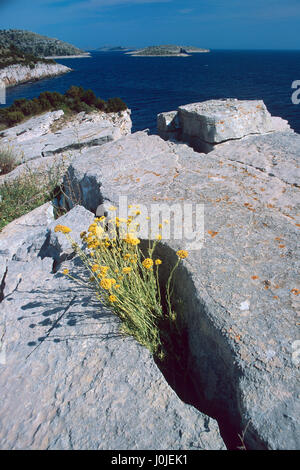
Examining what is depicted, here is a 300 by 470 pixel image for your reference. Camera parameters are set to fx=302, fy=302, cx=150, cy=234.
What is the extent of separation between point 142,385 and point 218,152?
11.8 feet

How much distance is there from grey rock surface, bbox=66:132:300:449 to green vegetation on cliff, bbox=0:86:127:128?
12899mm

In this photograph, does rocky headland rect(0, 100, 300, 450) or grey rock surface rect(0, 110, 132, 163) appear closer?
rocky headland rect(0, 100, 300, 450)

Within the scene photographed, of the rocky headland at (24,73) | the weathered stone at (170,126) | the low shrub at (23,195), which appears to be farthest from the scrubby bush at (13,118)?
the rocky headland at (24,73)

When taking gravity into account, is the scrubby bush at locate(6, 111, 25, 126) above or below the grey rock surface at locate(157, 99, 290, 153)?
below

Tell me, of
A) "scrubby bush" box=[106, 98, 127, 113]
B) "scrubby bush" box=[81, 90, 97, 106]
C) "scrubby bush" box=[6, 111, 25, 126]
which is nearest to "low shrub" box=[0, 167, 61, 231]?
"scrubby bush" box=[6, 111, 25, 126]

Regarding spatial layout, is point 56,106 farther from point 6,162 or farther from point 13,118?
point 6,162

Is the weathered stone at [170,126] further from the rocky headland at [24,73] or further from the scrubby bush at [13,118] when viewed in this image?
the rocky headland at [24,73]

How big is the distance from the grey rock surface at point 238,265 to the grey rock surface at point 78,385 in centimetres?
33

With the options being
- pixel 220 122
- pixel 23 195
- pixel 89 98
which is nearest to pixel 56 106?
pixel 89 98

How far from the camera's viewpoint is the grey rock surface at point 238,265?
1.60 meters

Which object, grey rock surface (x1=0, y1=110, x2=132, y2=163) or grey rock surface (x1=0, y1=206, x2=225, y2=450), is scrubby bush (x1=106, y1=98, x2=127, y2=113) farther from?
grey rock surface (x1=0, y1=206, x2=225, y2=450)

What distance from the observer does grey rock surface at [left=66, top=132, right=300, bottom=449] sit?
1.60 metres
